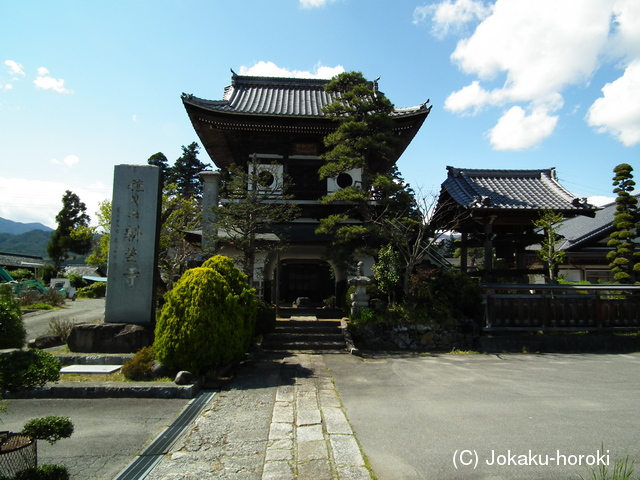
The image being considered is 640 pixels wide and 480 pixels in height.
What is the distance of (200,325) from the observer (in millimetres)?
6492

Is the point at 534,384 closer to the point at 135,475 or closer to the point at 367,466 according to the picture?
the point at 367,466

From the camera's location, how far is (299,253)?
15.8 metres

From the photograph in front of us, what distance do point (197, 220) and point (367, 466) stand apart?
15.3m

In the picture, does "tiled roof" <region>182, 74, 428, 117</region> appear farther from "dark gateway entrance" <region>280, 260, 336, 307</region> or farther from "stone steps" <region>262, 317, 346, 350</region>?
"dark gateway entrance" <region>280, 260, 336, 307</region>

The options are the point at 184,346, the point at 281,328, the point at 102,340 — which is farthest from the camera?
the point at 281,328

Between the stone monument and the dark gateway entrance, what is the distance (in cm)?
1159

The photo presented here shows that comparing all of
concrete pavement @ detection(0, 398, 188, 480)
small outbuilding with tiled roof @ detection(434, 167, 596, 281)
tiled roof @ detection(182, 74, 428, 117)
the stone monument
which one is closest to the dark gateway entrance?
small outbuilding with tiled roof @ detection(434, 167, 596, 281)

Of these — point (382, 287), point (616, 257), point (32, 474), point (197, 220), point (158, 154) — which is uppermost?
point (158, 154)

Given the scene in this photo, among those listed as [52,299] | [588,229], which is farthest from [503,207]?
[52,299]

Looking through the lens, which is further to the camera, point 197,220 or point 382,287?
point 197,220

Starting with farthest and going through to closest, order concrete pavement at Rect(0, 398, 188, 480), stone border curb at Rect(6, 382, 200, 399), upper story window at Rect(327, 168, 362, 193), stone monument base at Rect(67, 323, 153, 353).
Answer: upper story window at Rect(327, 168, 362, 193), stone monument base at Rect(67, 323, 153, 353), stone border curb at Rect(6, 382, 200, 399), concrete pavement at Rect(0, 398, 188, 480)

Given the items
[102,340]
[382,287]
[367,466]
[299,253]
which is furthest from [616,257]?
[102,340]

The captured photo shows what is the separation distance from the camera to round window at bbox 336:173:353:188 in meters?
14.7

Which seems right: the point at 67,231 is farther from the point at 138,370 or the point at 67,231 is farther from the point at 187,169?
the point at 138,370
